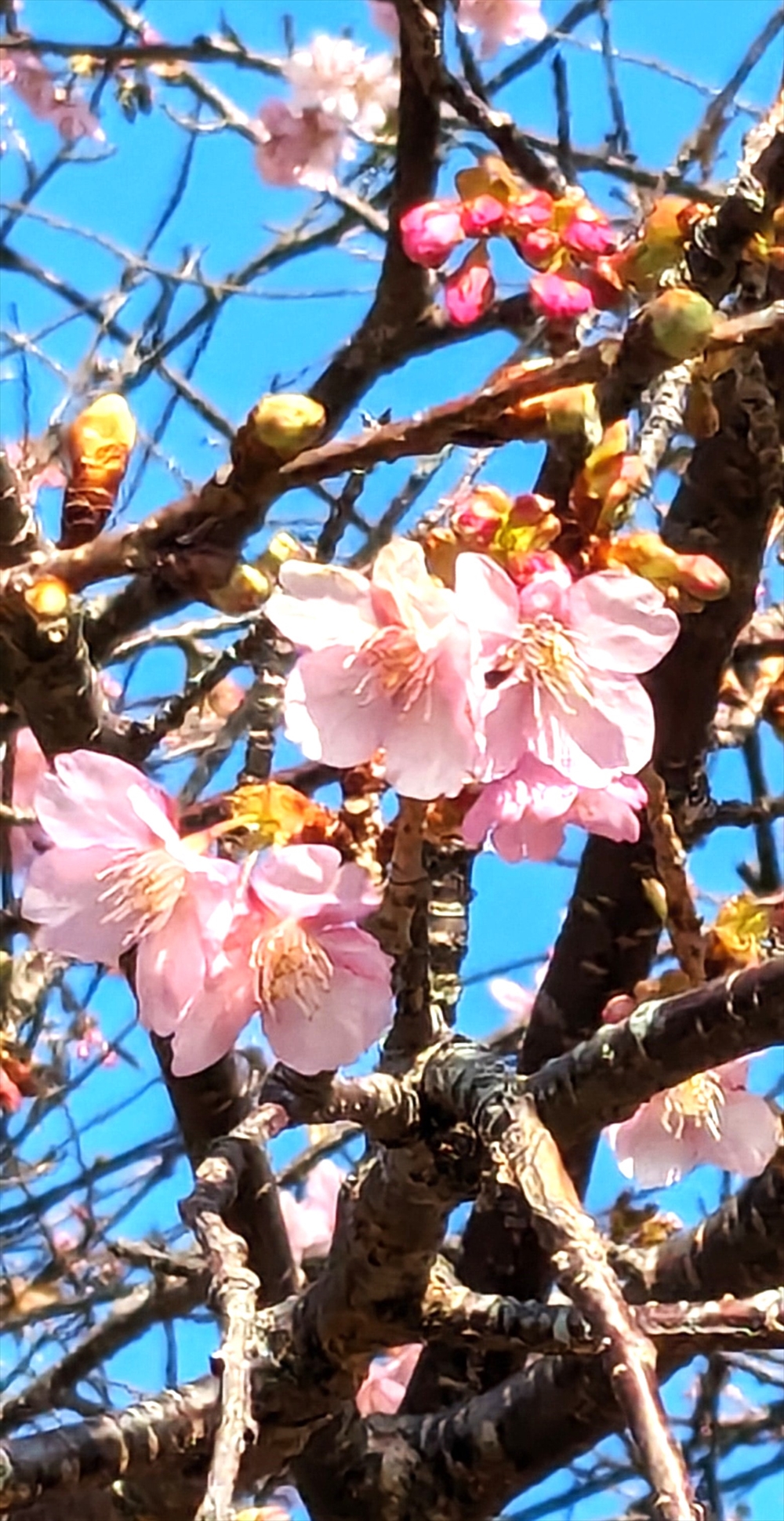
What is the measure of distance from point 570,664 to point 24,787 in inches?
51.9

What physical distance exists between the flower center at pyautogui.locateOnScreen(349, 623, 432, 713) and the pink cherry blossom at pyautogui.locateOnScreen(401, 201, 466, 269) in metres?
0.20

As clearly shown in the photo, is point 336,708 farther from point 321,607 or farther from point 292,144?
point 292,144

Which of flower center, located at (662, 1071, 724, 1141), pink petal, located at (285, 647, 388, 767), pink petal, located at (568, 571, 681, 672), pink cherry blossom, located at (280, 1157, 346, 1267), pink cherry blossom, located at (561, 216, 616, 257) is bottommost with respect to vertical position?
flower center, located at (662, 1071, 724, 1141)

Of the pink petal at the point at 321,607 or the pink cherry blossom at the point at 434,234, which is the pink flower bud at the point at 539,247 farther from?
the pink petal at the point at 321,607

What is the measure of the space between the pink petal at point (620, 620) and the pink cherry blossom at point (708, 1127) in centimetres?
40

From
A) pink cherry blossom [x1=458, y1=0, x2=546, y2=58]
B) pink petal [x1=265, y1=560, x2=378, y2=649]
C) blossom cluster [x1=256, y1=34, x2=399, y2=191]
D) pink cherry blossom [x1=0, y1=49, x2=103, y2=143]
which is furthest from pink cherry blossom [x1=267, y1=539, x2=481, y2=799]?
pink cherry blossom [x1=0, y1=49, x2=103, y2=143]

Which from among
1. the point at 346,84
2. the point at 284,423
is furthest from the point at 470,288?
the point at 346,84

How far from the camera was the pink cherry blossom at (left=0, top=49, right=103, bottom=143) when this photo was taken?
297cm

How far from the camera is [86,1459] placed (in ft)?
3.90

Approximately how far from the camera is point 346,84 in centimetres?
302

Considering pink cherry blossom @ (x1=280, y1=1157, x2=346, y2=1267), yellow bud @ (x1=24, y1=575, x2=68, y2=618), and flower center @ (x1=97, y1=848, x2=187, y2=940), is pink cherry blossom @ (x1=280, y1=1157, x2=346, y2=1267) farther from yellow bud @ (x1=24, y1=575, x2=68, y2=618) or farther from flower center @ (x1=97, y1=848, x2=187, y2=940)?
yellow bud @ (x1=24, y1=575, x2=68, y2=618)

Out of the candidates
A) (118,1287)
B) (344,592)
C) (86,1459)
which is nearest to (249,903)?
(344,592)

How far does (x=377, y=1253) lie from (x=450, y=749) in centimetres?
44

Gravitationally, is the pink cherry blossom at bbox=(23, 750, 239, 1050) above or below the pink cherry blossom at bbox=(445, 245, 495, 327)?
below
